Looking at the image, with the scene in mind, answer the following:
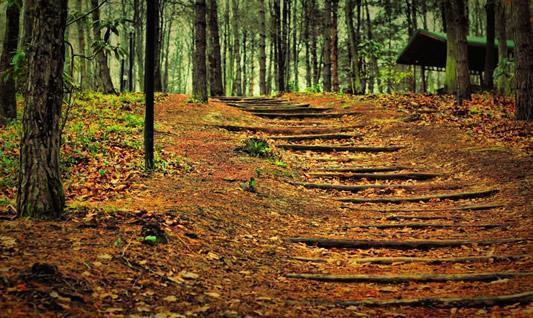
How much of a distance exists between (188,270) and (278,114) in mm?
11090

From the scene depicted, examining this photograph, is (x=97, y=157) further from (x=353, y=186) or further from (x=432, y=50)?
(x=432, y=50)

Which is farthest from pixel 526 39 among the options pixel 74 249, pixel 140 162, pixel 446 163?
pixel 74 249

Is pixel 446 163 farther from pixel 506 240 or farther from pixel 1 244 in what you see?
pixel 1 244

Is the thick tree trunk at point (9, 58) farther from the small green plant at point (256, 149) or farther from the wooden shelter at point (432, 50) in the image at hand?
the wooden shelter at point (432, 50)

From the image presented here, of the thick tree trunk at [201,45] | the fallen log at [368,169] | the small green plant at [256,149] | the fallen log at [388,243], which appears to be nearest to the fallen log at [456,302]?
the fallen log at [388,243]

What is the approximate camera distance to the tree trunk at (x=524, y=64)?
34.3 feet

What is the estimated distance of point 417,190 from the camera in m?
7.90

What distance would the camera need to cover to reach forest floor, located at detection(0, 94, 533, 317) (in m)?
3.39

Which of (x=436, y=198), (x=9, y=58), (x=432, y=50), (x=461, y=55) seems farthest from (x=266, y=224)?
(x=432, y=50)

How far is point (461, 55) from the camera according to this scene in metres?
13.1

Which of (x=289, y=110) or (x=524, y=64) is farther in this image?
(x=289, y=110)

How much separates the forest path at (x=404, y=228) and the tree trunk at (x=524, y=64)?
1890mm

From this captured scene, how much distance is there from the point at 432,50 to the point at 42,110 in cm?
2567

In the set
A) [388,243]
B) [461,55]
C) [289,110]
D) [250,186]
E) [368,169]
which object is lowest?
[388,243]
